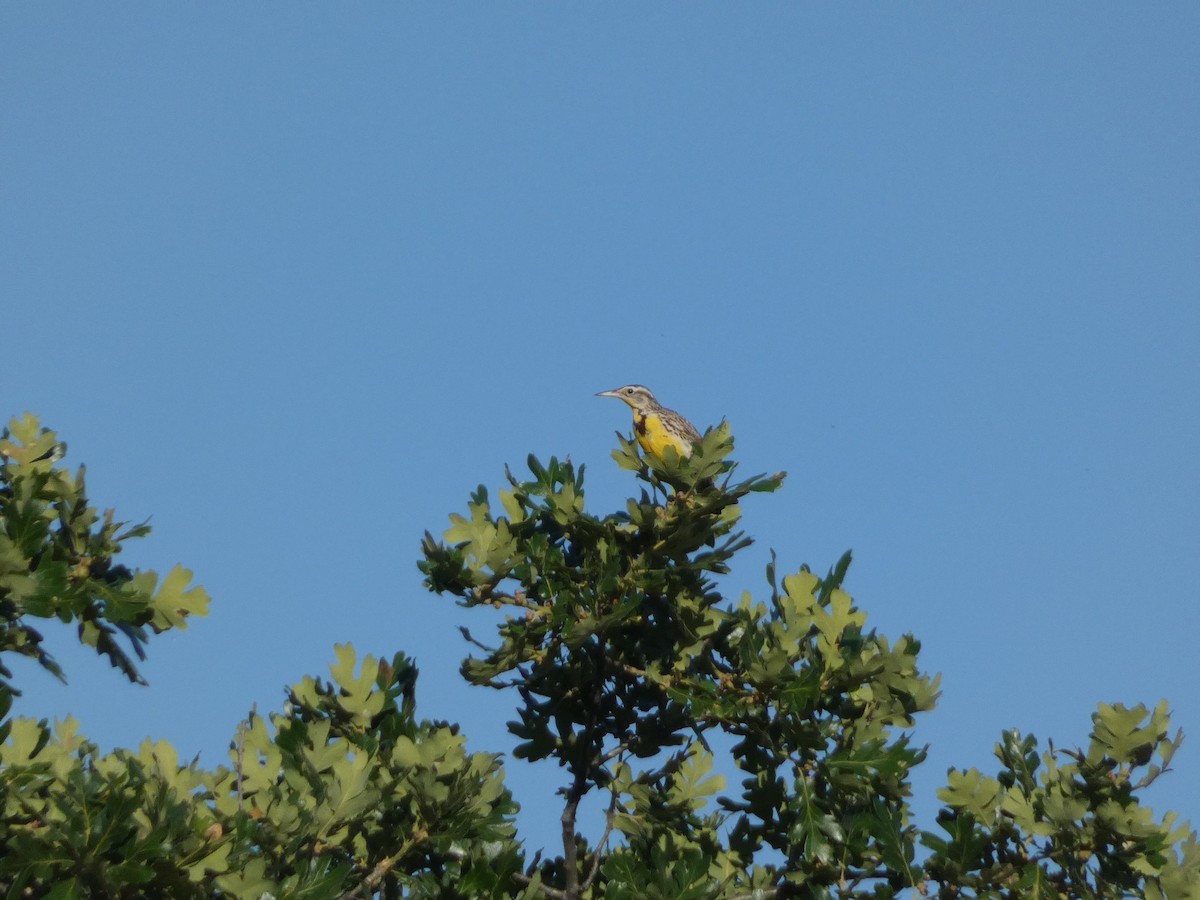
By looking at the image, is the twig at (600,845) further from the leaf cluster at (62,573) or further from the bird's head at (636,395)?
the bird's head at (636,395)

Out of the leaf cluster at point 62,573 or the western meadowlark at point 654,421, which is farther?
the western meadowlark at point 654,421

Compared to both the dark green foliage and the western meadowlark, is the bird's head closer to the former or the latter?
the western meadowlark

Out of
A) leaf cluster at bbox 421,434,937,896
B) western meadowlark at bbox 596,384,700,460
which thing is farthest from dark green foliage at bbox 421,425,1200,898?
western meadowlark at bbox 596,384,700,460

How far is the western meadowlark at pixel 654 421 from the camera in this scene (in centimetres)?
1472

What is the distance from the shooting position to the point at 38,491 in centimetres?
651

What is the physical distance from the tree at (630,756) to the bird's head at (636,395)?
7.93 metres

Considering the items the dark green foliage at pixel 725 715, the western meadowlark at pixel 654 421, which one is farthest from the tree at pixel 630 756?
the western meadowlark at pixel 654 421

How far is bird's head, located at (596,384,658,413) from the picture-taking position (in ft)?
54.0

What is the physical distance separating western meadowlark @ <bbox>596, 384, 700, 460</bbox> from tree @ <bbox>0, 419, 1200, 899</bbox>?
5.80m

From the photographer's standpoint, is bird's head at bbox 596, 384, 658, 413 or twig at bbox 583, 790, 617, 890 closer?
twig at bbox 583, 790, 617, 890

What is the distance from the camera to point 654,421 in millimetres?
15453

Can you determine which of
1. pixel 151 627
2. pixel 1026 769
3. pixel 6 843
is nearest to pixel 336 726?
pixel 151 627

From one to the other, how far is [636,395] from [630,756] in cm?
852

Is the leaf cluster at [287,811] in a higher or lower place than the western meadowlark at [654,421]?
lower
